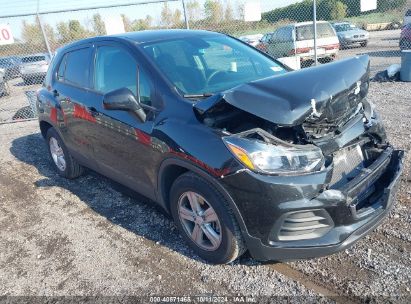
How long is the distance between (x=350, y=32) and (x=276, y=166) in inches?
821

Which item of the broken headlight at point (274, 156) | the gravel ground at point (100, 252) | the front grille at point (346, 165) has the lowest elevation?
the gravel ground at point (100, 252)

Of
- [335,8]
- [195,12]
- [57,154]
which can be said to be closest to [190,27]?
[195,12]

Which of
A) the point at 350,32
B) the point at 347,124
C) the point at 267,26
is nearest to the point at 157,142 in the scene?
the point at 347,124

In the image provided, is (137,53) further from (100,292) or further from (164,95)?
(100,292)

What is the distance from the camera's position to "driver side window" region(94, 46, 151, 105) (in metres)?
3.29

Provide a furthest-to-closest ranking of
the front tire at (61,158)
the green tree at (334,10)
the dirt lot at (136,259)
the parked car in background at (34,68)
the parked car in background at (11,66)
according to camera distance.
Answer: the green tree at (334,10)
the parked car in background at (11,66)
the parked car in background at (34,68)
the front tire at (61,158)
the dirt lot at (136,259)

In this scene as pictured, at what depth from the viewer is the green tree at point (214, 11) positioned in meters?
13.0

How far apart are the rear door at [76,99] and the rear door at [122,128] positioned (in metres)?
0.19

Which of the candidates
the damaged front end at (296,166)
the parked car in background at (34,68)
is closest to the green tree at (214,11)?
the parked car in background at (34,68)

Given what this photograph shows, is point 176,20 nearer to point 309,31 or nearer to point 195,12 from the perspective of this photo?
point 195,12

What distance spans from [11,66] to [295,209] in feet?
72.4

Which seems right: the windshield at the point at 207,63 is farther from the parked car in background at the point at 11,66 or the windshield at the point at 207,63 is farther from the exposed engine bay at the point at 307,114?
the parked car in background at the point at 11,66

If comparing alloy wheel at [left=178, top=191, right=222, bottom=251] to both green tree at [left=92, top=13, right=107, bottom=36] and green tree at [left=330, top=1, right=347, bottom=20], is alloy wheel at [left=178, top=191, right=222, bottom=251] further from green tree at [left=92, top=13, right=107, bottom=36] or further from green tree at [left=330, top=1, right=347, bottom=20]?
green tree at [left=330, top=1, right=347, bottom=20]

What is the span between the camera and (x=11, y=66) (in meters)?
20.7
